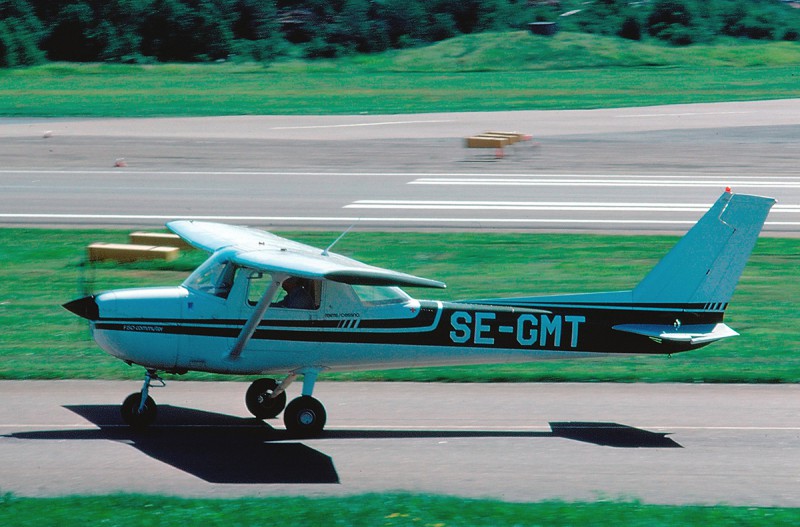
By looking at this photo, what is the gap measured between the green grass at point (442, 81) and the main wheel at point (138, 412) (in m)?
40.5

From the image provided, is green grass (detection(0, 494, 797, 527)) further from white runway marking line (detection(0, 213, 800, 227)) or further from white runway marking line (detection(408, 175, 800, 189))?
white runway marking line (detection(408, 175, 800, 189))

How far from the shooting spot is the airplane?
1202cm

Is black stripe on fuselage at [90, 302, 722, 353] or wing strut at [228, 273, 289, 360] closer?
wing strut at [228, 273, 289, 360]

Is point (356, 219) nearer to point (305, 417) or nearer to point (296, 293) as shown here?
point (296, 293)

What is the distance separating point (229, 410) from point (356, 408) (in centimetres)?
154

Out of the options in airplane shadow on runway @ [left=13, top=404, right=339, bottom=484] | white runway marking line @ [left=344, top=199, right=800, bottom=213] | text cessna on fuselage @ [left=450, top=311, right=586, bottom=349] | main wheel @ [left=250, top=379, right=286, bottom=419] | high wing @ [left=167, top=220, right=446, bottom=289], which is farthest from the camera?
white runway marking line @ [left=344, top=199, right=800, bottom=213]

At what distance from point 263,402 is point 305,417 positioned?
93 centimetres

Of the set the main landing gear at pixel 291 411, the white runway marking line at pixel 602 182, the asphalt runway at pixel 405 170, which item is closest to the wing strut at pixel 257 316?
the main landing gear at pixel 291 411

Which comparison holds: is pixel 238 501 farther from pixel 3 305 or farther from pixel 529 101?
pixel 529 101

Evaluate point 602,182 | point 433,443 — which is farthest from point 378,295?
point 602,182

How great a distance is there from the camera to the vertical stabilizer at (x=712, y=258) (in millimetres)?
12359

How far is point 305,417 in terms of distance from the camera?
1204 centimetres

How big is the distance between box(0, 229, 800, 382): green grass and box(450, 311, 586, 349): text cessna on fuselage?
2179 mm

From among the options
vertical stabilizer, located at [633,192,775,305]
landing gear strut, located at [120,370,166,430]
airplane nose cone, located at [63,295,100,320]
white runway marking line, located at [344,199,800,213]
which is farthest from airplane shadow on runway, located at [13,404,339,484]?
white runway marking line, located at [344,199,800,213]
